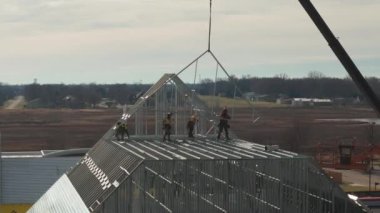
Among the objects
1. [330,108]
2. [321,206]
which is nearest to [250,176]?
[321,206]

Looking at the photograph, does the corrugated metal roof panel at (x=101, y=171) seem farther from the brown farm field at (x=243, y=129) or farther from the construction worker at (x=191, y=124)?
the brown farm field at (x=243, y=129)

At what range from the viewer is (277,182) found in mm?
26844

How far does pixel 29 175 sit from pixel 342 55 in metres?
41.0

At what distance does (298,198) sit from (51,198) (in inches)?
625

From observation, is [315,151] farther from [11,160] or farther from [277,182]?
[277,182]

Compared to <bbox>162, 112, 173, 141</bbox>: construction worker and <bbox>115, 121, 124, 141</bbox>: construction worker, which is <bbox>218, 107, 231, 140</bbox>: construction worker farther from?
<bbox>115, 121, 124, 141</bbox>: construction worker

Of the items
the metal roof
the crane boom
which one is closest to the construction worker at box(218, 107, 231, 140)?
the metal roof

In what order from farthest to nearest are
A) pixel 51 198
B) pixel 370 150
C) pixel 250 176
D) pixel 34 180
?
pixel 370 150
pixel 34 180
pixel 51 198
pixel 250 176

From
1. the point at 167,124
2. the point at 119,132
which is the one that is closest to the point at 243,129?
the point at 119,132

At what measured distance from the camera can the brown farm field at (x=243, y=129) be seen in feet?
336

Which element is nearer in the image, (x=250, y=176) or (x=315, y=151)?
(x=250, y=176)

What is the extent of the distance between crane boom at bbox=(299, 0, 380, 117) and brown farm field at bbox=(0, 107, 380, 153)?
62.6m

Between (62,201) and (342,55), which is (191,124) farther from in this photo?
(342,55)

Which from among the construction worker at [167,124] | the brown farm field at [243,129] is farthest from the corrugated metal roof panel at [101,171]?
the brown farm field at [243,129]
